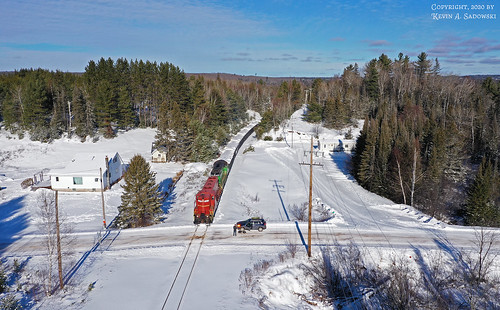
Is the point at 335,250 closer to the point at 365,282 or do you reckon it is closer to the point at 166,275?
the point at 365,282

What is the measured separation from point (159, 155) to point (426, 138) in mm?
47892

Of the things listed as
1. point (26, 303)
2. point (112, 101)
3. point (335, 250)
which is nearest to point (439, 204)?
point (335, 250)

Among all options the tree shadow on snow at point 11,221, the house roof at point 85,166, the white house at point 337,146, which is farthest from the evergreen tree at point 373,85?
the tree shadow on snow at point 11,221

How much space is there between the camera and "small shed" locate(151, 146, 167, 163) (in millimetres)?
58875

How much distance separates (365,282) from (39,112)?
2782 inches

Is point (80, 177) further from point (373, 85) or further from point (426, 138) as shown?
point (373, 85)

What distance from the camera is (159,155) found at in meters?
59.2

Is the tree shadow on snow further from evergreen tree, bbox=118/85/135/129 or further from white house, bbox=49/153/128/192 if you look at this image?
evergreen tree, bbox=118/85/135/129

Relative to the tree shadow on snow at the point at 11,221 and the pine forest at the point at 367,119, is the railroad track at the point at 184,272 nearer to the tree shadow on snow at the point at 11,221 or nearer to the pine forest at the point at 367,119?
the tree shadow on snow at the point at 11,221

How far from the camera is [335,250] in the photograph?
939 inches

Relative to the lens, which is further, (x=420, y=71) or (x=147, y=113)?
(x=420, y=71)

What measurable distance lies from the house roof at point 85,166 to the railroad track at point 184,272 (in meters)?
22.7

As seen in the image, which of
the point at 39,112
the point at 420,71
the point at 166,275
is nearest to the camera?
the point at 166,275

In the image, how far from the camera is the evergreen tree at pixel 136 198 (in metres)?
30.3
